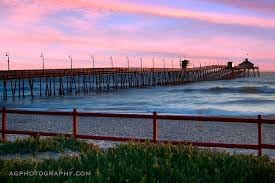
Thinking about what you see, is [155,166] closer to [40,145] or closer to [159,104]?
[40,145]

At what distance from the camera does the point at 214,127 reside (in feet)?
76.0

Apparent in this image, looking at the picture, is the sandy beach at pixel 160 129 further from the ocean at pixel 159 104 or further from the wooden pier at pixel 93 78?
the wooden pier at pixel 93 78

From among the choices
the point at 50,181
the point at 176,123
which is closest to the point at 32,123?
the point at 176,123

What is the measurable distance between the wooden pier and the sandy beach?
1183 inches

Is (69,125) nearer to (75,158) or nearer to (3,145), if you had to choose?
(3,145)

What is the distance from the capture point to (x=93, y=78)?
90562 millimetres

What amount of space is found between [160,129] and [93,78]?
227 ft

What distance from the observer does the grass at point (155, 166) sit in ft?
21.7

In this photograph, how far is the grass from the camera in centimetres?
663

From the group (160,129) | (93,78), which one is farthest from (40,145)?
(93,78)

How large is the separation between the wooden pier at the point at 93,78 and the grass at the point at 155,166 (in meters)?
47.2

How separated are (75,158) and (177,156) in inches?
71.3

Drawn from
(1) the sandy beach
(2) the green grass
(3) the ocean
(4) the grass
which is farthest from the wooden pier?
(4) the grass

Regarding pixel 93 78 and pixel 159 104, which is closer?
pixel 159 104
